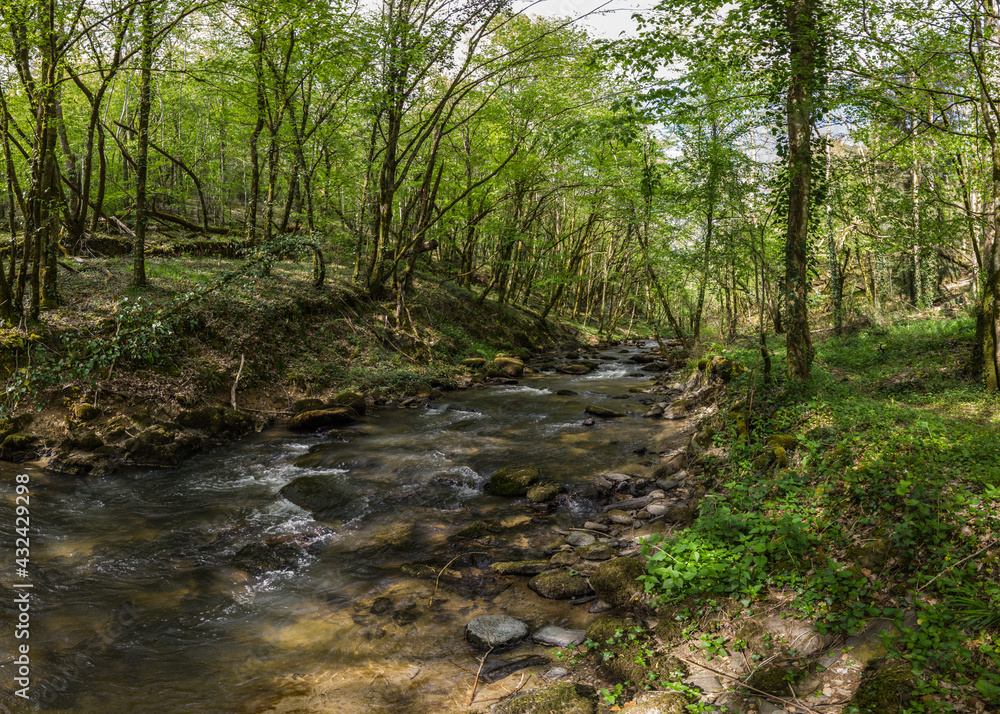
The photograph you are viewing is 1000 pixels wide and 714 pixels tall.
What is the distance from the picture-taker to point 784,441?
20.6 feet

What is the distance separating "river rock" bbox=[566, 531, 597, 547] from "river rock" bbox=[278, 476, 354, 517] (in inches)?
127

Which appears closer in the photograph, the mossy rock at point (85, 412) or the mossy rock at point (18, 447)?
the mossy rock at point (18, 447)

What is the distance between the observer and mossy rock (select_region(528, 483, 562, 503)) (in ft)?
23.0

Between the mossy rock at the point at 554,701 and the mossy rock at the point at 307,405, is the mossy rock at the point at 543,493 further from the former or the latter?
the mossy rock at the point at 307,405

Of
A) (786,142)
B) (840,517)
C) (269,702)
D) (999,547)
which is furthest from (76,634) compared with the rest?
(786,142)

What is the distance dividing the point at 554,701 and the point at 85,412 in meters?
8.84

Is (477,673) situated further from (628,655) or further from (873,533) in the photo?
(873,533)

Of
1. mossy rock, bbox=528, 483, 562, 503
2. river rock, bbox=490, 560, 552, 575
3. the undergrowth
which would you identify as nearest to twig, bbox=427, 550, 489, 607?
river rock, bbox=490, 560, 552, 575

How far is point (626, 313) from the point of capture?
50.3 metres

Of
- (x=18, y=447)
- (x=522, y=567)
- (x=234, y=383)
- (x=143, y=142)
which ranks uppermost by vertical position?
(x=143, y=142)

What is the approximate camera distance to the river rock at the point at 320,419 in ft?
34.3

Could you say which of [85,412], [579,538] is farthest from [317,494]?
[85,412]

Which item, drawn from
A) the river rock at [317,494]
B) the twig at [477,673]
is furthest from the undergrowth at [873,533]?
the river rock at [317,494]

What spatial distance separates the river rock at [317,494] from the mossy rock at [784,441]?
5.75m
